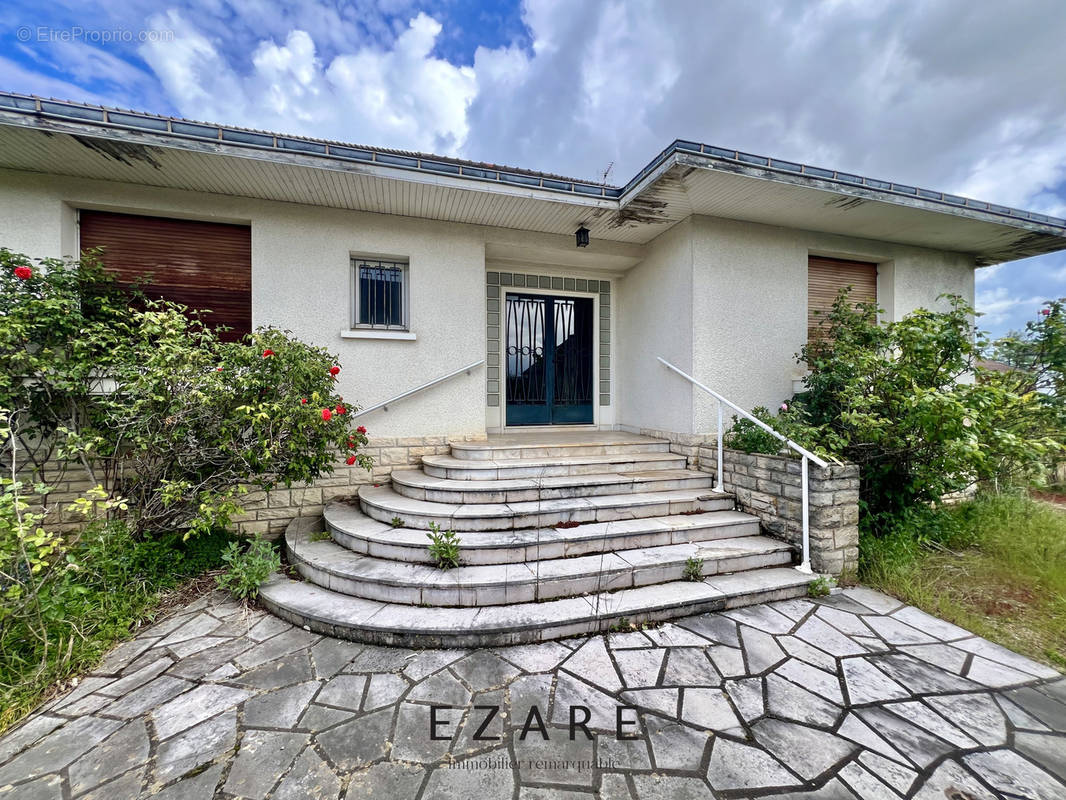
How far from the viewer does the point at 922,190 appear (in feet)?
15.0

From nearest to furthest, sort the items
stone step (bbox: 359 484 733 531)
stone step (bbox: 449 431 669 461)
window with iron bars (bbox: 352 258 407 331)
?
stone step (bbox: 359 484 733 531), stone step (bbox: 449 431 669 461), window with iron bars (bbox: 352 258 407 331)

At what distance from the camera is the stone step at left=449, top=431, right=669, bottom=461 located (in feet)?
15.0

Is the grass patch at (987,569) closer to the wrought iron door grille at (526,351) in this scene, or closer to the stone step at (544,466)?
the stone step at (544,466)

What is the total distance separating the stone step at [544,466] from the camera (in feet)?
13.7

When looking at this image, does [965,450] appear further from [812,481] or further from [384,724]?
[384,724]

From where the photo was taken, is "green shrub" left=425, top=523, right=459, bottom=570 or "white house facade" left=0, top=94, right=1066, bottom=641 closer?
"green shrub" left=425, top=523, right=459, bottom=570

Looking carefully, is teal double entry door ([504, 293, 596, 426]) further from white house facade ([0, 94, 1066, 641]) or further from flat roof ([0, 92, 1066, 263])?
flat roof ([0, 92, 1066, 263])

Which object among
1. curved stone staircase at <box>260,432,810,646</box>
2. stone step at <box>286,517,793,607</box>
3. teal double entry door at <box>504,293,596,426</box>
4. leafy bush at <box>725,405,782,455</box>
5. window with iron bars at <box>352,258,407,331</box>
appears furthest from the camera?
teal double entry door at <box>504,293,596,426</box>

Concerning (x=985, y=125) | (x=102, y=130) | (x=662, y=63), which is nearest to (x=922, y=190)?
(x=662, y=63)

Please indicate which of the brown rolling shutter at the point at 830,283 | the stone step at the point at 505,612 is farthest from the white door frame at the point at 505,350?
the stone step at the point at 505,612

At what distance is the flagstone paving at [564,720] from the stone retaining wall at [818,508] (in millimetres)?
721

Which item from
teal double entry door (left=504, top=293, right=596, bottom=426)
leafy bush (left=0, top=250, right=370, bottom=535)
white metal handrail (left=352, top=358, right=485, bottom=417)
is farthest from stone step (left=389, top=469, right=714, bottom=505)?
teal double entry door (left=504, top=293, right=596, bottom=426)

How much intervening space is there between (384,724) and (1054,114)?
11699mm

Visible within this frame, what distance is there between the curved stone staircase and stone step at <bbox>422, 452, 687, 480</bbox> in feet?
0.05
